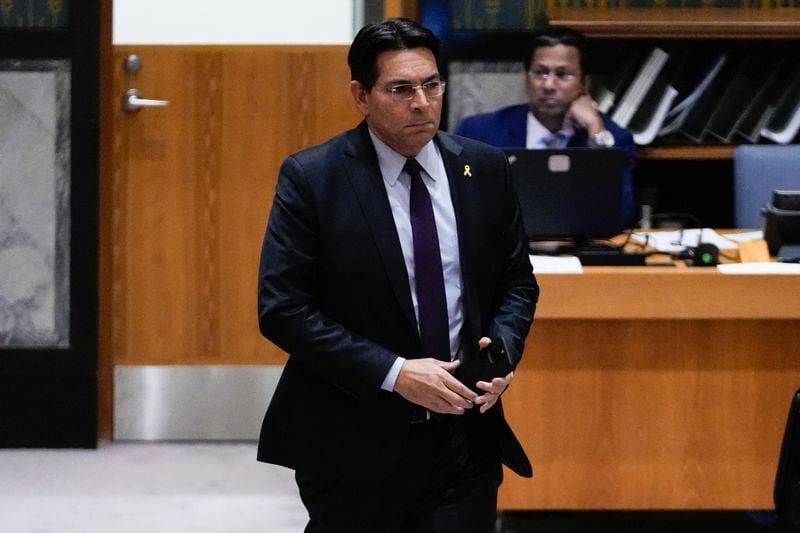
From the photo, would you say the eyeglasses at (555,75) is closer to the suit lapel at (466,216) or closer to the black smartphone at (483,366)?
the suit lapel at (466,216)

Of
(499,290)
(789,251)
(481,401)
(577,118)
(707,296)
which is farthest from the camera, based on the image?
(577,118)

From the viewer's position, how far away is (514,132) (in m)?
4.43

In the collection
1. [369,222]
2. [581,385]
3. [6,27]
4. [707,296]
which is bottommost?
[581,385]

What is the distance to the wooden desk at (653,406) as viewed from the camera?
3482mm

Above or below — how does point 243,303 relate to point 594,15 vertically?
below

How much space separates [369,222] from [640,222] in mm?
2603

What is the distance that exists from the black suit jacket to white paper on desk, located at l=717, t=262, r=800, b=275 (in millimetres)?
1297

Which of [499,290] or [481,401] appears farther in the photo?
[499,290]

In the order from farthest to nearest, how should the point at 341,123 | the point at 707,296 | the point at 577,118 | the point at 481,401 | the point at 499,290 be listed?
the point at 341,123, the point at 577,118, the point at 707,296, the point at 499,290, the point at 481,401

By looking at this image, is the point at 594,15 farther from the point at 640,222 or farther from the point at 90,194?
the point at 90,194

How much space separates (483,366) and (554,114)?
239 centimetres

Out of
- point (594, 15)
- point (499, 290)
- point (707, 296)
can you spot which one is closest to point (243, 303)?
point (594, 15)

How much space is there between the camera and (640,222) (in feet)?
15.2

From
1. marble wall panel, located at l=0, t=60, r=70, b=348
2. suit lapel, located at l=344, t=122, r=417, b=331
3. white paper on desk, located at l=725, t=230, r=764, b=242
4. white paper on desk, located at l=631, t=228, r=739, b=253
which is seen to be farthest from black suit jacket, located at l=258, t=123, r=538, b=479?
marble wall panel, located at l=0, t=60, r=70, b=348
